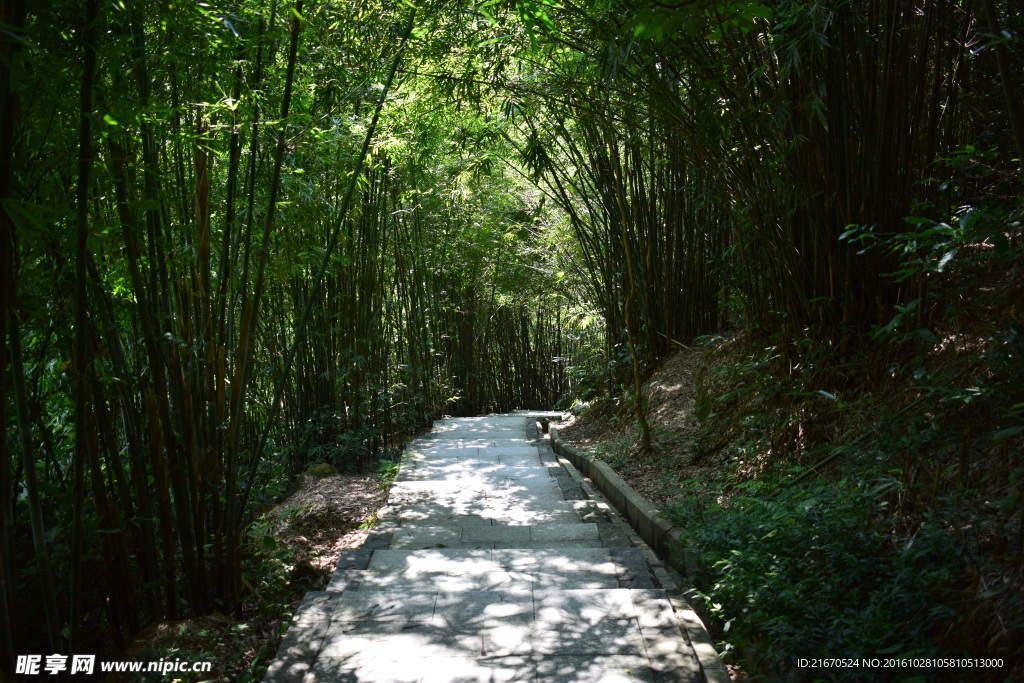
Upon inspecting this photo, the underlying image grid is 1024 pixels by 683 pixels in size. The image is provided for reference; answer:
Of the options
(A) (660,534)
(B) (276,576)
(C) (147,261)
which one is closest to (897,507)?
(A) (660,534)

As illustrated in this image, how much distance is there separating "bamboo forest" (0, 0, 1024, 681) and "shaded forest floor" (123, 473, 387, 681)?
0.03 meters

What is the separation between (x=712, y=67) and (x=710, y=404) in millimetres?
2105

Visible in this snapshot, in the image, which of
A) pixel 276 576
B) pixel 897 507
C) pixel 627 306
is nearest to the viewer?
pixel 897 507

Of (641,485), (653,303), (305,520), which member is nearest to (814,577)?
(641,485)

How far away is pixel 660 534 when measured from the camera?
3234mm

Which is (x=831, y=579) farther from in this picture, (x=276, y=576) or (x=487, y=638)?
(x=276, y=576)

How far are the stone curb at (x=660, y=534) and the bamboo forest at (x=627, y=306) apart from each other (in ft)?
0.27

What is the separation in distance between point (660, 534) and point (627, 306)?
2.03 meters

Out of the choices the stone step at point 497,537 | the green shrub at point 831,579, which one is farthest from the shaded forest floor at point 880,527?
the stone step at point 497,537

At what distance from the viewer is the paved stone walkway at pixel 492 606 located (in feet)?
6.47

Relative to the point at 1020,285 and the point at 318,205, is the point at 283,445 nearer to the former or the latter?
the point at 318,205

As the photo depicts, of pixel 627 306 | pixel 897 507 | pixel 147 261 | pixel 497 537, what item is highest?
pixel 147 261

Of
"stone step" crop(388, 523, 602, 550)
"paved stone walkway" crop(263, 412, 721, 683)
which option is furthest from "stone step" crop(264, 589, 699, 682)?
"stone step" crop(388, 523, 602, 550)

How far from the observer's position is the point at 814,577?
2.01 m
